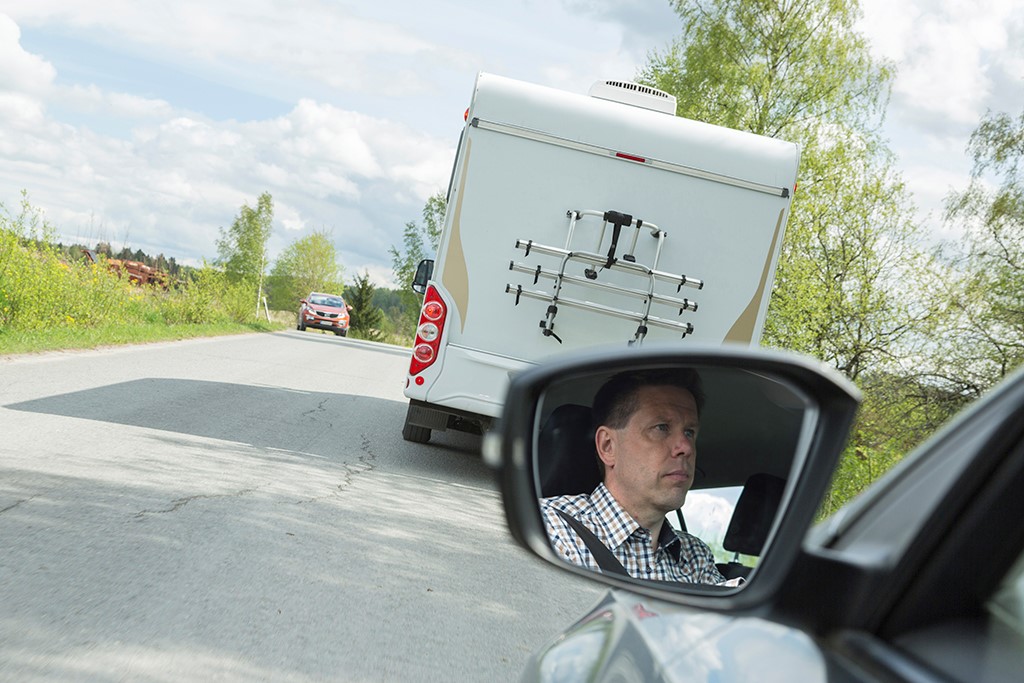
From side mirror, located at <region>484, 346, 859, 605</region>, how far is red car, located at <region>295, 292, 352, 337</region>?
141 feet

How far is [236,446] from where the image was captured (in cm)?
926

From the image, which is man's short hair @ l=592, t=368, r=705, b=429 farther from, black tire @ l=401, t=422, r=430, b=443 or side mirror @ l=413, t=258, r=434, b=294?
black tire @ l=401, t=422, r=430, b=443

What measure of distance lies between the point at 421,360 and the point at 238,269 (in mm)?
52028

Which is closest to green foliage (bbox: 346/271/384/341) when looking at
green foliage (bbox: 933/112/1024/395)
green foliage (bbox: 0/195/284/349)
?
green foliage (bbox: 0/195/284/349)

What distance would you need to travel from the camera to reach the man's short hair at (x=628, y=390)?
1610mm

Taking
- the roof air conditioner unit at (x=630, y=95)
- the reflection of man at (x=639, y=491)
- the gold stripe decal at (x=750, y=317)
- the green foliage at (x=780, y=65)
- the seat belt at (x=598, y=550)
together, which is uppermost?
the green foliage at (x=780, y=65)

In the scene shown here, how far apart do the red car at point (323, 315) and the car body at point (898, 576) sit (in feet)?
143

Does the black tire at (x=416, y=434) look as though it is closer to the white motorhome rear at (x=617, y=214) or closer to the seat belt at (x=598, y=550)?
the white motorhome rear at (x=617, y=214)

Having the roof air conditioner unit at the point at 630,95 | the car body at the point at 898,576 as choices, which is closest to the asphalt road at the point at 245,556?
the car body at the point at 898,576

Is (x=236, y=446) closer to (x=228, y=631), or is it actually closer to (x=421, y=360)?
(x=421, y=360)

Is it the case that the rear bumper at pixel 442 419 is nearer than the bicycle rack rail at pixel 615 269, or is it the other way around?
the bicycle rack rail at pixel 615 269

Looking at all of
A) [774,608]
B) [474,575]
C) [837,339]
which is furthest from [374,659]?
[837,339]

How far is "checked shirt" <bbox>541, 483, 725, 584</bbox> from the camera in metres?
1.74

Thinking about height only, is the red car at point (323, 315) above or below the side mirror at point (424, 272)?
below
